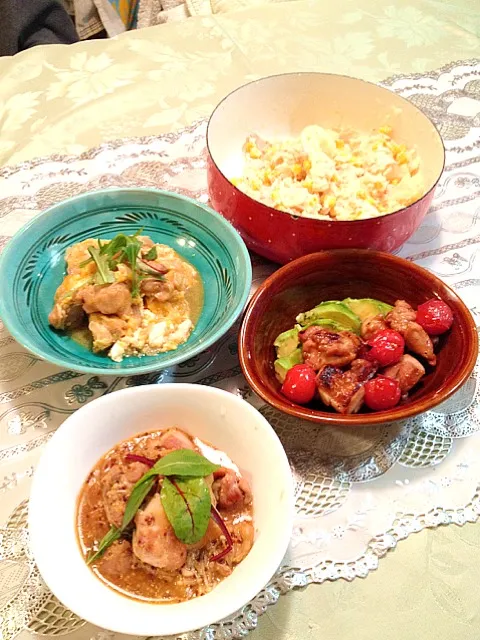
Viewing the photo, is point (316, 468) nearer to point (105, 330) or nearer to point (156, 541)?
point (156, 541)

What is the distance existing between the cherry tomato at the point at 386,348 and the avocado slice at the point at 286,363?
0.16 m

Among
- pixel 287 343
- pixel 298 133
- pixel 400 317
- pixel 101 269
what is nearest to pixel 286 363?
pixel 287 343

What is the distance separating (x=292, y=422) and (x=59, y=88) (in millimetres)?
1662

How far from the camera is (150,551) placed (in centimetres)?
94

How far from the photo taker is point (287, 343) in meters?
1.34

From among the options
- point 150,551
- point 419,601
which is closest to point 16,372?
point 150,551

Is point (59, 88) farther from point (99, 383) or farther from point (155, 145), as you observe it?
point (99, 383)

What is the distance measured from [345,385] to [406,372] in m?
0.15

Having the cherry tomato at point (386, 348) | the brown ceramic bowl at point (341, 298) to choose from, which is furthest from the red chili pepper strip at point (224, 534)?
the cherry tomato at point (386, 348)

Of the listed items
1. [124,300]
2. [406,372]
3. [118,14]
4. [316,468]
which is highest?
[118,14]

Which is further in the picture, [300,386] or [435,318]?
[435,318]

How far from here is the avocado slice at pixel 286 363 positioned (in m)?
1.30

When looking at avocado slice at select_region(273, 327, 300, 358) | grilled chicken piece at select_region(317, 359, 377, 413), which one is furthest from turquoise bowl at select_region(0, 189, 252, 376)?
grilled chicken piece at select_region(317, 359, 377, 413)

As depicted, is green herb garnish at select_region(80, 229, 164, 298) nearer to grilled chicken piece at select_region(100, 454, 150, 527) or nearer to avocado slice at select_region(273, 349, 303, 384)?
avocado slice at select_region(273, 349, 303, 384)
